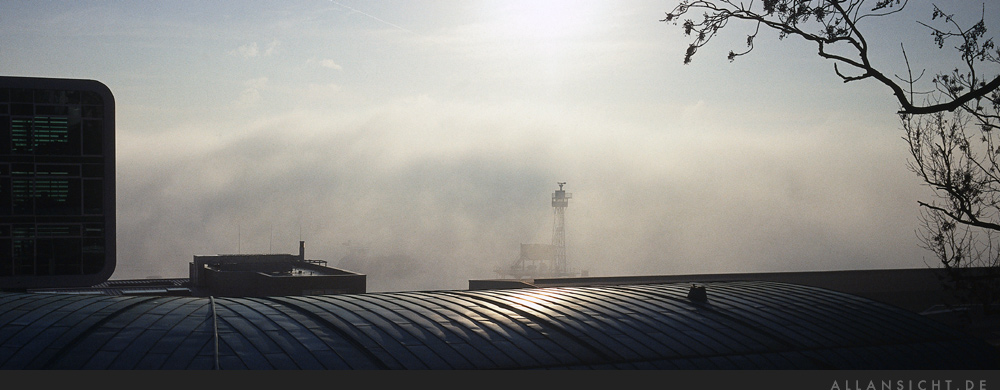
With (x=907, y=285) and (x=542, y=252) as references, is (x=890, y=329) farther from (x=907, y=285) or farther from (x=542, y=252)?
(x=542, y=252)

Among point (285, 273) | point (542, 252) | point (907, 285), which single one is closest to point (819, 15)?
point (907, 285)

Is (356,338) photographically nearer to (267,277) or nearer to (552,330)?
(552,330)

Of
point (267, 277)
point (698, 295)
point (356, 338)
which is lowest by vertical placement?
point (267, 277)

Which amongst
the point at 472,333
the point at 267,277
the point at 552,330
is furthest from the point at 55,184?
the point at 552,330

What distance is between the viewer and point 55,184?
39438 millimetres

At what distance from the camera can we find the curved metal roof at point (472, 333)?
19.6 meters

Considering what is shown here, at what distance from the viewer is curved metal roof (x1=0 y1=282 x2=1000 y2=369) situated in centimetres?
1964

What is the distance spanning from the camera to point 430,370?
784 inches

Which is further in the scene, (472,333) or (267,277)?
(267,277)

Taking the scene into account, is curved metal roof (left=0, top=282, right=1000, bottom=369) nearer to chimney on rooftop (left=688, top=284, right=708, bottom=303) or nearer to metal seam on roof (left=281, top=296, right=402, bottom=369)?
metal seam on roof (left=281, top=296, right=402, bottom=369)

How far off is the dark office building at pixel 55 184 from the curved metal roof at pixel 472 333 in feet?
50.3

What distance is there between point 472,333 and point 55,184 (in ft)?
88.6

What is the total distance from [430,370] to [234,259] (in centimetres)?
7680

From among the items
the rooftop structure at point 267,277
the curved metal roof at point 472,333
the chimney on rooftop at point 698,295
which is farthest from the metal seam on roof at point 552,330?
the rooftop structure at point 267,277
